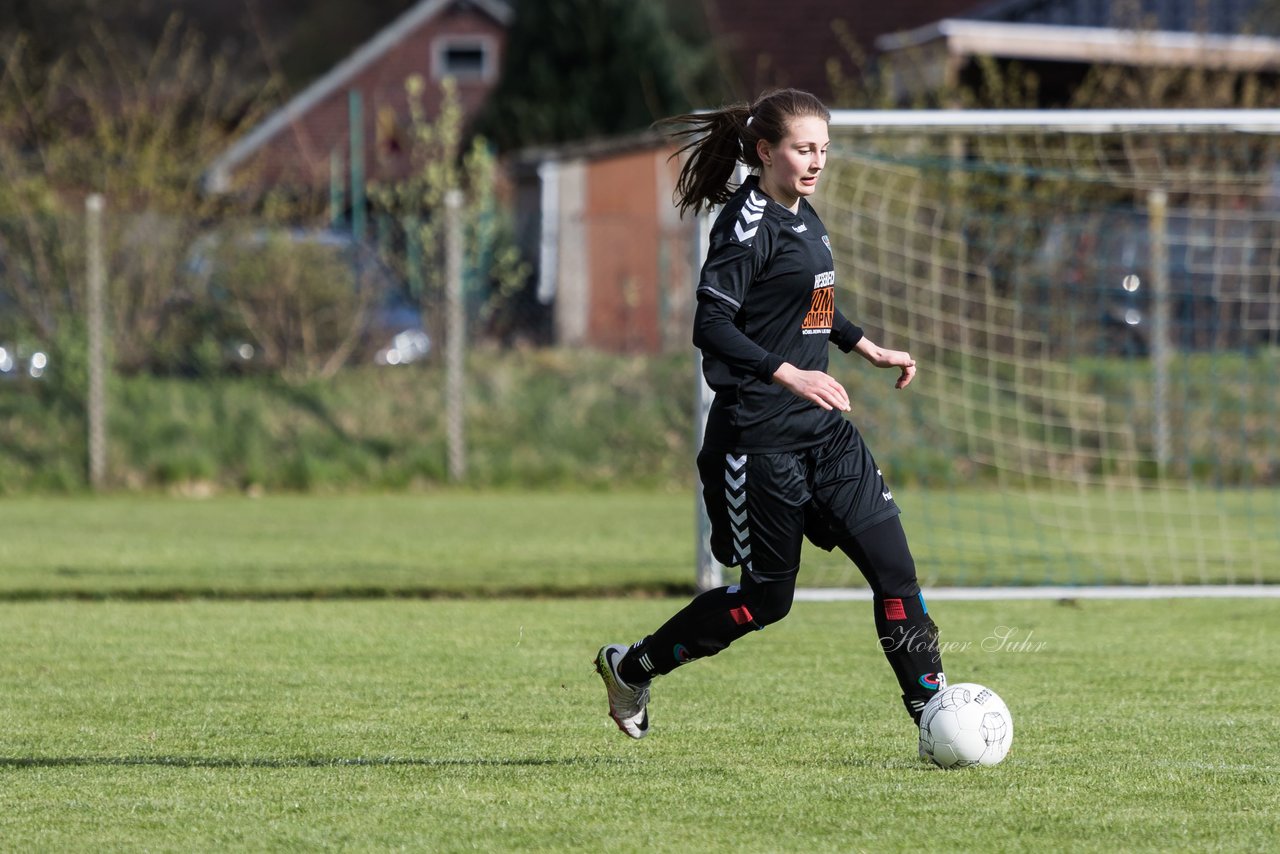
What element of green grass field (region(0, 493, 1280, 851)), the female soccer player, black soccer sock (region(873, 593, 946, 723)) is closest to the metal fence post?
green grass field (region(0, 493, 1280, 851))

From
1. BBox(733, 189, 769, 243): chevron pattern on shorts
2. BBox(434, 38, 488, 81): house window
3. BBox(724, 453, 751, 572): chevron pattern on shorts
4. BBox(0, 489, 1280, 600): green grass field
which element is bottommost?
BBox(0, 489, 1280, 600): green grass field

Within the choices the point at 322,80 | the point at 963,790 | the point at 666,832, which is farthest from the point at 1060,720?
the point at 322,80

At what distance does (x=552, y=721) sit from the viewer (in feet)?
18.0

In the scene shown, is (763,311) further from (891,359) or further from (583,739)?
(583,739)

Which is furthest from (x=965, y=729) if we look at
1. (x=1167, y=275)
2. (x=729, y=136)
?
(x=1167, y=275)

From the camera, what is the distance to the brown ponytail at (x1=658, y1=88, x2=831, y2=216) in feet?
15.3

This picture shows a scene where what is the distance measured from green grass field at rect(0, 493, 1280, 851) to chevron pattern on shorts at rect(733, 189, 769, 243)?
1.47m

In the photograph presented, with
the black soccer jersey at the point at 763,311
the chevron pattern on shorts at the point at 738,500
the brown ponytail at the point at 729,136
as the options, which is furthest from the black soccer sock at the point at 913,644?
the brown ponytail at the point at 729,136

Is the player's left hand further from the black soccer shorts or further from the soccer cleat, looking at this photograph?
the soccer cleat

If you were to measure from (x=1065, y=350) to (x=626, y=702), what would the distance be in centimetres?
1042

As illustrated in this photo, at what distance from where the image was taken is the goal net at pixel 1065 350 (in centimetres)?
1173

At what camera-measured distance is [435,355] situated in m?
15.8

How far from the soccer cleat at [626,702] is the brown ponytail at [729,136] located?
4.46ft
